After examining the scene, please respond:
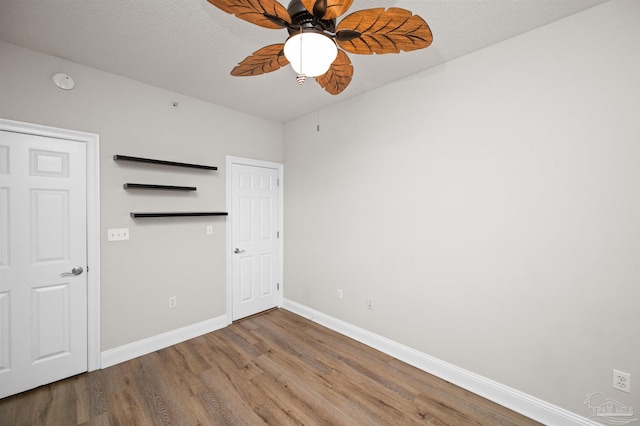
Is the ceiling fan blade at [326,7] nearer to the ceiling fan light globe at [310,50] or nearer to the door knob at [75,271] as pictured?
the ceiling fan light globe at [310,50]

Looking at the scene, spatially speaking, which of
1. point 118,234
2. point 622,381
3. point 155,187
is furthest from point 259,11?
point 622,381

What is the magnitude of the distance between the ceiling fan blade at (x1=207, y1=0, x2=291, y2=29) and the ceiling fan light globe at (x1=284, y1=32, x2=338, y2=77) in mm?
105

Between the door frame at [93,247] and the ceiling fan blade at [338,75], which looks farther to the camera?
the door frame at [93,247]

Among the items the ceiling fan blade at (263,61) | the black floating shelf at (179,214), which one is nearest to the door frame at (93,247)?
the black floating shelf at (179,214)

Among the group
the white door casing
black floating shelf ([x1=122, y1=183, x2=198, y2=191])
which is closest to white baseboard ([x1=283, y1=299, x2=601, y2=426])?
black floating shelf ([x1=122, y1=183, x2=198, y2=191])

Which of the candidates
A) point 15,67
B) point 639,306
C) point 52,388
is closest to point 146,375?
point 52,388

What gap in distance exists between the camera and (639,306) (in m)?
1.59

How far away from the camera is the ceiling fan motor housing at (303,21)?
1158mm

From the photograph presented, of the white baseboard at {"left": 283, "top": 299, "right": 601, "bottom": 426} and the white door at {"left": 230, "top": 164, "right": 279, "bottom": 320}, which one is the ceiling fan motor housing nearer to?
the white door at {"left": 230, "top": 164, "right": 279, "bottom": 320}

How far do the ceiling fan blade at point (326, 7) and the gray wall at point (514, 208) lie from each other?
1.62 meters

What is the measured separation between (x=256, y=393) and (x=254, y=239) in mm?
1927

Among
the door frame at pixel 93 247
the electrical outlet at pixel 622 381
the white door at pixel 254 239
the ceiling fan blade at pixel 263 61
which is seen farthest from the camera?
the white door at pixel 254 239

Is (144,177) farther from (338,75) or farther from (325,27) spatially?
(325,27)

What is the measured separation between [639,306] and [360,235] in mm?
2063
